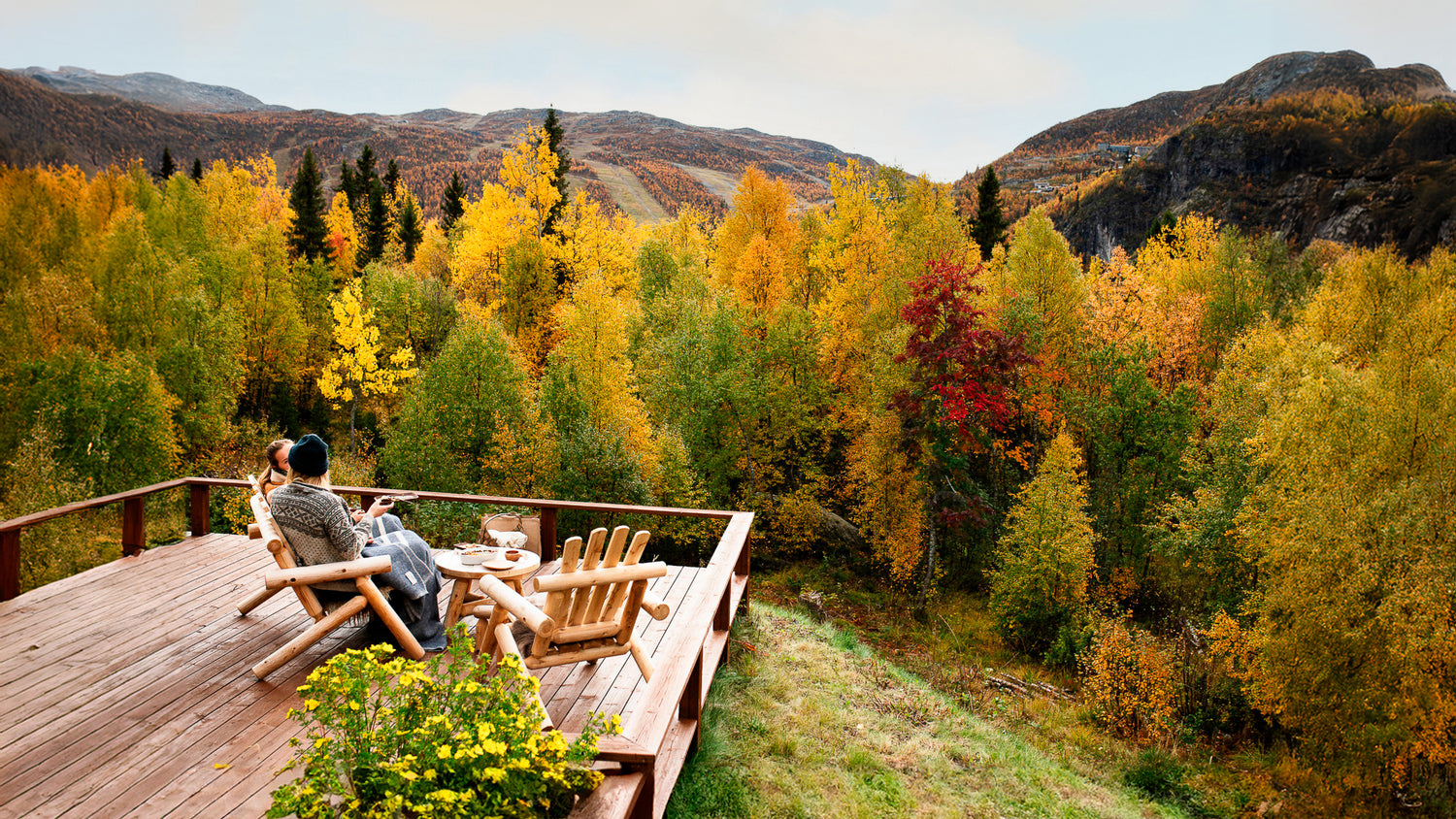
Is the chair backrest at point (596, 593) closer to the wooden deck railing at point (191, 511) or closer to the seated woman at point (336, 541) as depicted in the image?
the seated woman at point (336, 541)

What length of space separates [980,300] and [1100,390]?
4.99m

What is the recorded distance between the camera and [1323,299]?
2125 centimetres

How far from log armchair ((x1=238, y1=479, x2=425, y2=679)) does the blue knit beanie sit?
1.32ft

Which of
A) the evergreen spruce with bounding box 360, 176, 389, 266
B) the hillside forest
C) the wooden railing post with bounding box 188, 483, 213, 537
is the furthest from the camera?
the evergreen spruce with bounding box 360, 176, 389, 266

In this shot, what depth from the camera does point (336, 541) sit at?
4.93 metres

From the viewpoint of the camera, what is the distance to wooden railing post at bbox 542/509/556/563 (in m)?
7.35

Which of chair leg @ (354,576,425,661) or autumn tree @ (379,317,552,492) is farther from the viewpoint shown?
autumn tree @ (379,317,552,492)

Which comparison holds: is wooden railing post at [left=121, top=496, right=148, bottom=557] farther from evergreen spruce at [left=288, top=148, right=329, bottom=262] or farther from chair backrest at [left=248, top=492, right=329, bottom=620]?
evergreen spruce at [left=288, top=148, right=329, bottom=262]

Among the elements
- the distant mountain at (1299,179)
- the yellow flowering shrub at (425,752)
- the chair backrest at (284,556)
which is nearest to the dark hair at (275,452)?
the chair backrest at (284,556)

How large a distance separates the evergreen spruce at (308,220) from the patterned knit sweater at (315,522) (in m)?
38.0

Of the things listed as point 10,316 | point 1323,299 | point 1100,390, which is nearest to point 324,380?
point 10,316

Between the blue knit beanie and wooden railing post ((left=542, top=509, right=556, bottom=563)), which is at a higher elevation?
the blue knit beanie

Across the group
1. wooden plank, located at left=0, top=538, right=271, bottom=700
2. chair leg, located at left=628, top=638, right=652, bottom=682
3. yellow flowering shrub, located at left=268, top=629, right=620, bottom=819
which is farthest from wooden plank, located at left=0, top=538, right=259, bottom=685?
chair leg, located at left=628, top=638, right=652, bottom=682

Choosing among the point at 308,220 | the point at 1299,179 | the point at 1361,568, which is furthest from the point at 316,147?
the point at 1361,568
